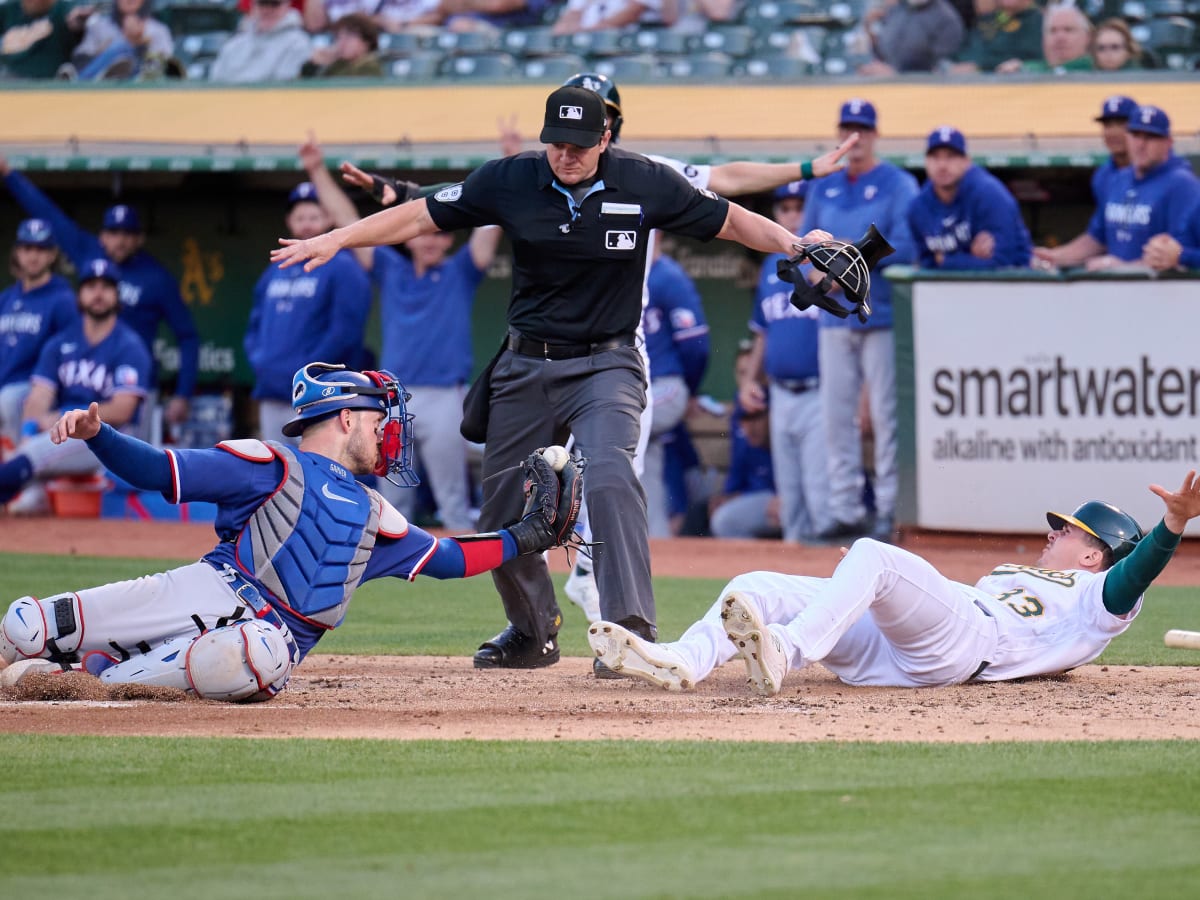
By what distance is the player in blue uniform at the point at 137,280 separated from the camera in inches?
533

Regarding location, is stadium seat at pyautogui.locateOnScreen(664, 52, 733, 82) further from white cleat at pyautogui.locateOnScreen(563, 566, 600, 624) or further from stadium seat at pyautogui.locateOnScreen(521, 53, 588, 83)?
white cleat at pyautogui.locateOnScreen(563, 566, 600, 624)

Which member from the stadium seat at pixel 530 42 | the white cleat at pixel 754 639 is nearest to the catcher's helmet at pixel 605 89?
the white cleat at pixel 754 639

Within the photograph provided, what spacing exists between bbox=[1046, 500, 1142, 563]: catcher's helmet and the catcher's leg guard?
125 inches

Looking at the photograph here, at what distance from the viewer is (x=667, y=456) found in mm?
12500

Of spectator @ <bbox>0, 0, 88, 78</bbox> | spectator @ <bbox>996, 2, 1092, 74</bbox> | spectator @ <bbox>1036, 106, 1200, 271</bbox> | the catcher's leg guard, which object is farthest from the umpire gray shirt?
spectator @ <bbox>0, 0, 88, 78</bbox>

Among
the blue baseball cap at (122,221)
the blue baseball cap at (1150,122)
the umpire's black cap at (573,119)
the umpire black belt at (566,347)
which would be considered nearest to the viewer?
the umpire's black cap at (573,119)

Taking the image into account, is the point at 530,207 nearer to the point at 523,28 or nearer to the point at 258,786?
the point at 258,786

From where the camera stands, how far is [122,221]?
44.9ft

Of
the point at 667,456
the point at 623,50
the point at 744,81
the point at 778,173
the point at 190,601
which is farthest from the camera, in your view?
the point at 623,50

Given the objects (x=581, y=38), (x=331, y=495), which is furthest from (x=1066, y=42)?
(x=331, y=495)

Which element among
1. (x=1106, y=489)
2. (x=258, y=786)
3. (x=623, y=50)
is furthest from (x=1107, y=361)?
(x=258, y=786)

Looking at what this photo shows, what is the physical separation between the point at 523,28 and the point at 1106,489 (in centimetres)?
689

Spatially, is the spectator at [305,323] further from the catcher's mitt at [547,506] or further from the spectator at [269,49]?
the catcher's mitt at [547,506]

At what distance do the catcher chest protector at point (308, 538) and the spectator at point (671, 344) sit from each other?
5.86 metres
